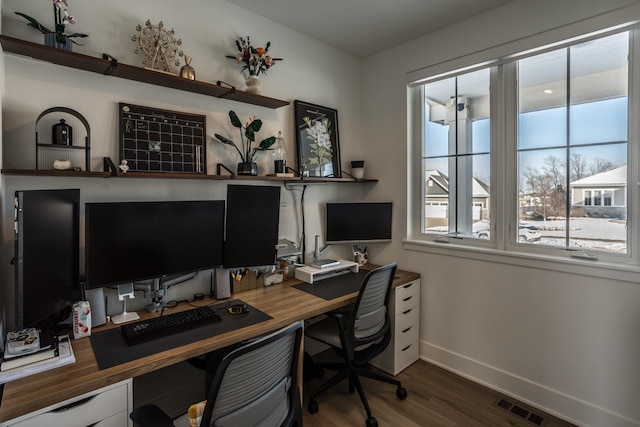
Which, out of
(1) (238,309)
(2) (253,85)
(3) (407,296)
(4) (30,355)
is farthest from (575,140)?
(4) (30,355)

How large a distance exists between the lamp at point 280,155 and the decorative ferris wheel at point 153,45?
2.86ft

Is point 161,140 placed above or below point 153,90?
below

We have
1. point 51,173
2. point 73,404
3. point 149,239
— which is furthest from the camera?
point 149,239

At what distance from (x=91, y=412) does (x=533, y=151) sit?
2.78 metres

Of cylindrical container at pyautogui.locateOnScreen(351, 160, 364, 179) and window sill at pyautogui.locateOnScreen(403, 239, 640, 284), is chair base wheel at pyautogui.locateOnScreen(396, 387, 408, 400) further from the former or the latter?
cylindrical container at pyautogui.locateOnScreen(351, 160, 364, 179)

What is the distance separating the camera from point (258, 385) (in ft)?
4.14

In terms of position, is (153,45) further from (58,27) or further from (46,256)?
(46,256)

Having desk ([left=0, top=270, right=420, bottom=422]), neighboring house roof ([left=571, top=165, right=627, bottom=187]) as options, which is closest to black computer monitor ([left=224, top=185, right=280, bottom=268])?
desk ([left=0, top=270, right=420, bottom=422])

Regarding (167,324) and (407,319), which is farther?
(407,319)

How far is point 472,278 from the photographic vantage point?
258cm

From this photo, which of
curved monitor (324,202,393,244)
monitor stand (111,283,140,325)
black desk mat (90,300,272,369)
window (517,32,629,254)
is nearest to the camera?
black desk mat (90,300,272,369)

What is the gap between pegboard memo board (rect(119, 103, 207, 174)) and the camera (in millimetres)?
1888

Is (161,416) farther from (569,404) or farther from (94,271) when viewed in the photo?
(569,404)

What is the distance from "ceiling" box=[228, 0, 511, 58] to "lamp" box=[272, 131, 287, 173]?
0.86 meters
